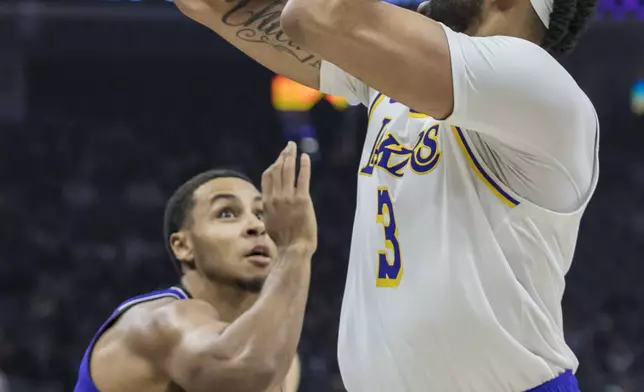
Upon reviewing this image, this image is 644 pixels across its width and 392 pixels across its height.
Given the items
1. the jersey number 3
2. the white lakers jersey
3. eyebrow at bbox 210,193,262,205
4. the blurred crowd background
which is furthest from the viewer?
the blurred crowd background

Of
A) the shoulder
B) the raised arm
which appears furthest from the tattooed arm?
the shoulder

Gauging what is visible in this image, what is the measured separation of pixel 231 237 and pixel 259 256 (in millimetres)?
121

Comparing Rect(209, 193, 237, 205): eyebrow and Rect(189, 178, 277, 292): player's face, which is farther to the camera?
Rect(209, 193, 237, 205): eyebrow

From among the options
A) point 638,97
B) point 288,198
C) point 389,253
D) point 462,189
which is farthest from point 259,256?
point 638,97

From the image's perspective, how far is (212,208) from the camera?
345 cm

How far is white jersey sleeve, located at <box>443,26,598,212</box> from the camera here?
69.5 inches

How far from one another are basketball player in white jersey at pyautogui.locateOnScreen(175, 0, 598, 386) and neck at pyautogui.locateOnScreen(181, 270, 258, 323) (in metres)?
1.24

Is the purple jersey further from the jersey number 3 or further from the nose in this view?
the jersey number 3

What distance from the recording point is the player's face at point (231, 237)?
3.34 metres

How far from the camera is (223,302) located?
3393 millimetres

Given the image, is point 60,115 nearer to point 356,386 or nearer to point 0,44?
point 0,44

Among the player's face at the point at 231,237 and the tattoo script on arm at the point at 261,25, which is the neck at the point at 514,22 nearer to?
the tattoo script on arm at the point at 261,25

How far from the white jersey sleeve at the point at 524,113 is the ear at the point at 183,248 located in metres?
1.74

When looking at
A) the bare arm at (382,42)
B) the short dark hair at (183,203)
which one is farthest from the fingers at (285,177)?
the short dark hair at (183,203)
